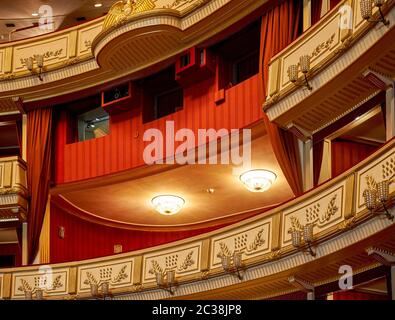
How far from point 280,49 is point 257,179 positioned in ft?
8.43

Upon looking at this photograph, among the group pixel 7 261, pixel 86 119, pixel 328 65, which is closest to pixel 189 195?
pixel 86 119

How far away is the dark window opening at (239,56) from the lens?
52.6 ft

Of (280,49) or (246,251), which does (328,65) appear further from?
(246,251)

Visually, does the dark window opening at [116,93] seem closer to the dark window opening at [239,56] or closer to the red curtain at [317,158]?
the dark window opening at [239,56]

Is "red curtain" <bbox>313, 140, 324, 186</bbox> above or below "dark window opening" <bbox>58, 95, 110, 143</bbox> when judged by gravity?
below

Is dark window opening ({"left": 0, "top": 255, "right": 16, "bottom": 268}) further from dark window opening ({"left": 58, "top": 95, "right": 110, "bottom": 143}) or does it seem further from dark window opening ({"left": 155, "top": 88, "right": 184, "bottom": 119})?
dark window opening ({"left": 155, "top": 88, "right": 184, "bottom": 119})

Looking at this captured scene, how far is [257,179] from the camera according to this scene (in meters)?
15.9

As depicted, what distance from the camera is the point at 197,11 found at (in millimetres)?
16000

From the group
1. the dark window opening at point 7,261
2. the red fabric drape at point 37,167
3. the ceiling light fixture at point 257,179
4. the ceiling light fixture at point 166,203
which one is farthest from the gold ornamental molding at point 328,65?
the dark window opening at point 7,261

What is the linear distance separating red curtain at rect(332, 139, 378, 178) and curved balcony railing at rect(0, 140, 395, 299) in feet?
4.77

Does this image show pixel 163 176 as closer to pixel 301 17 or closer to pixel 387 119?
pixel 301 17

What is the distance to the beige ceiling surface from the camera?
16422 mm

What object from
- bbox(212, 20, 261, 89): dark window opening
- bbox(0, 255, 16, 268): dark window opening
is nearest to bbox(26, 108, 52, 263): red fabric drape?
bbox(0, 255, 16, 268): dark window opening

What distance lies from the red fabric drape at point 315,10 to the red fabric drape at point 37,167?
22.0ft
